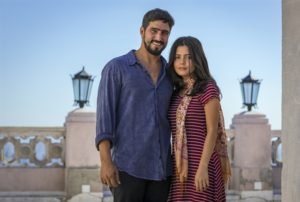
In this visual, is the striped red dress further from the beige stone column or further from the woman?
the beige stone column

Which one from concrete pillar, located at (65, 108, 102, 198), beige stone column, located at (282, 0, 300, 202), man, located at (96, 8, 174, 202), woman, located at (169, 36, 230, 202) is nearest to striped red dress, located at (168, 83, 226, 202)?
woman, located at (169, 36, 230, 202)

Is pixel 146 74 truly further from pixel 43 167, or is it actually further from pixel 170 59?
pixel 43 167

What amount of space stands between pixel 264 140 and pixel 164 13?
6.71 meters

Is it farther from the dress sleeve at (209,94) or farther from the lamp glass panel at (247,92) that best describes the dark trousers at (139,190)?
the lamp glass panel at (247,92)

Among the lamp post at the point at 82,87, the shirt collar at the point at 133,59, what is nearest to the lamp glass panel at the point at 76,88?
the lamp post at the point at 82,87

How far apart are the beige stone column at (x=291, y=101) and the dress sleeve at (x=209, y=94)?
1.20 feet

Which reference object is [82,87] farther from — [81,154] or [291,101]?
[291,101]

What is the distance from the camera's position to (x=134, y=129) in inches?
115

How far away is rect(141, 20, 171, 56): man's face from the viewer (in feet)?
9.82

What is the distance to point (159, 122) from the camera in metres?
2.95

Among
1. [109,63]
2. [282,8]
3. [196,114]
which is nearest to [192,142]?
[196,114]

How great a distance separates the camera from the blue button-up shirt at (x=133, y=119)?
291cm

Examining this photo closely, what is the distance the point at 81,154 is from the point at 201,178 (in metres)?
6.15

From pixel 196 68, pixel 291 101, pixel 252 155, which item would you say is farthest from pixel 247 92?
pixel 291 101
